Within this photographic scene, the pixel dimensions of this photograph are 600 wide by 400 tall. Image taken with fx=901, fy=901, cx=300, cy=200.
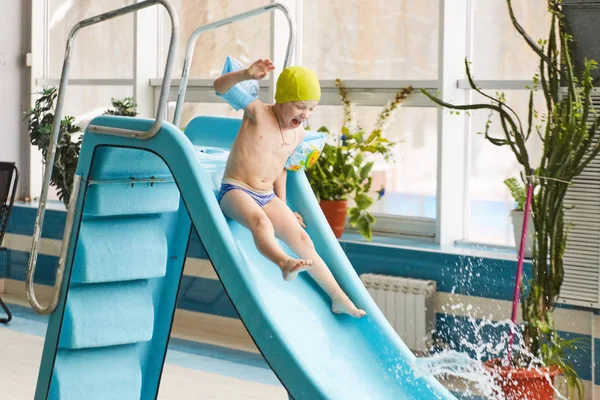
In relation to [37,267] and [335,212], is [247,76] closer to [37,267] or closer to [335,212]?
[335,212]

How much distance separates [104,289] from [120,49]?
3.54m

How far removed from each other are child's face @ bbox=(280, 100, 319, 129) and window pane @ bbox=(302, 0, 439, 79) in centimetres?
221

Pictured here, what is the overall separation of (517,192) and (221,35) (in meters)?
2.27

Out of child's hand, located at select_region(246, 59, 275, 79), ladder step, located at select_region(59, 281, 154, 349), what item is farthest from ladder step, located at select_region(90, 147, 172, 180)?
child's hand, located at select_region(246, 59, 275, 79)

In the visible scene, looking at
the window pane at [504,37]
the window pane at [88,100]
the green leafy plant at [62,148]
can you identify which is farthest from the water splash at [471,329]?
the window pane at [88,100]

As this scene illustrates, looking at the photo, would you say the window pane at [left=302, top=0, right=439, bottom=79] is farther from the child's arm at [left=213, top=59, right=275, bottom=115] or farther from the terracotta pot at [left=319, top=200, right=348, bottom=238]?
the child's arm at [left=213, top=59, right=275, bottom=115]

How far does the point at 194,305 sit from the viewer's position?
5375 millimetres

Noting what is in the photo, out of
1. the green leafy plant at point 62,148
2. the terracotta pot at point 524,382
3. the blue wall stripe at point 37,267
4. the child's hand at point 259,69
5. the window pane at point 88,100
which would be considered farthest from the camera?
the window pane at point 88,100

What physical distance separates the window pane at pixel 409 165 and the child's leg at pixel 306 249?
2169 millimetres

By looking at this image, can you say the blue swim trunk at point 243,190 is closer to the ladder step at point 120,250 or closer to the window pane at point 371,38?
the ladder step at point 120,250

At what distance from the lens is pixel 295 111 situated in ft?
8.84

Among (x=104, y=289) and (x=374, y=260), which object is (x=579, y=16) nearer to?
(x=374, y=260)

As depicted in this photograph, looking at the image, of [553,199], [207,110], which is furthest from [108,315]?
[207,110]

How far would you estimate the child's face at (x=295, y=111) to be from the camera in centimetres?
268
